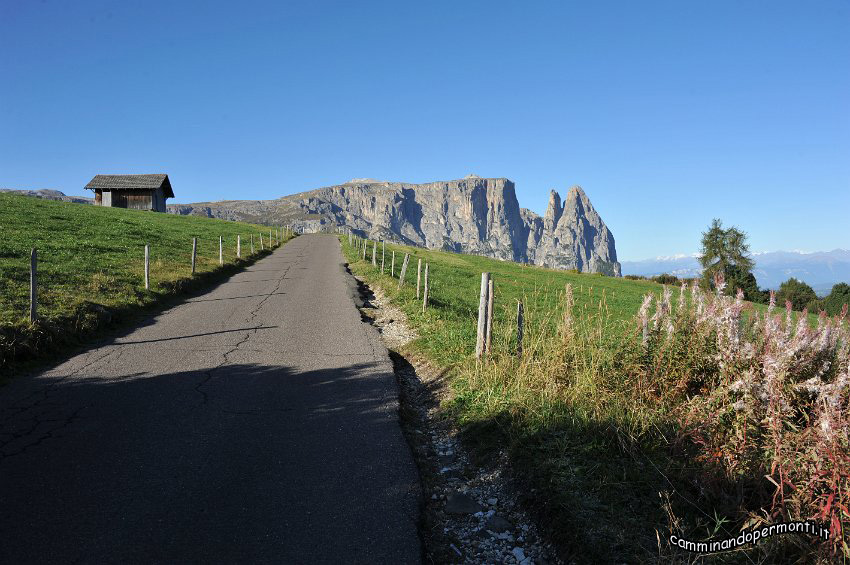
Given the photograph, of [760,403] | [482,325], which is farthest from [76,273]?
[760,403]

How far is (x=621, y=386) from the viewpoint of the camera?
5609mm

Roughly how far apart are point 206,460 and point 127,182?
247 feet

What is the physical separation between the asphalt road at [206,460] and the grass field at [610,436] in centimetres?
118

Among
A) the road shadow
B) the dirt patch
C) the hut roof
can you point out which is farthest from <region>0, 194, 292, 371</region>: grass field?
the hut roof

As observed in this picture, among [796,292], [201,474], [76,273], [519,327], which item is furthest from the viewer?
[796,292]

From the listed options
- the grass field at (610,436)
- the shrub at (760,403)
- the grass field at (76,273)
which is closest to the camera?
the shrub at (760,403)

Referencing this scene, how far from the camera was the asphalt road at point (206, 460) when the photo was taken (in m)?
3.41

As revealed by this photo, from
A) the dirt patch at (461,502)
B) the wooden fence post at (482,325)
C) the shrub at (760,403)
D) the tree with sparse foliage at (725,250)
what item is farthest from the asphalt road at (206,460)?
the tree with sparse foliage at (725,250)

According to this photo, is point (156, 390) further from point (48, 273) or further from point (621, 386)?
point (48, 273)

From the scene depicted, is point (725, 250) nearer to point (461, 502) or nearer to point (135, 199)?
point (461, 502)

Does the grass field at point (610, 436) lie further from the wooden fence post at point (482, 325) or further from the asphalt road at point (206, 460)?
the asphalt road at point (206, 460)

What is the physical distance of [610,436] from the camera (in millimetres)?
4637

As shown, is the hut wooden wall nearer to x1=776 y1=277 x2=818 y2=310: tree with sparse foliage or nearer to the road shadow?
the road shadow

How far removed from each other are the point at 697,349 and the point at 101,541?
5.93 m
